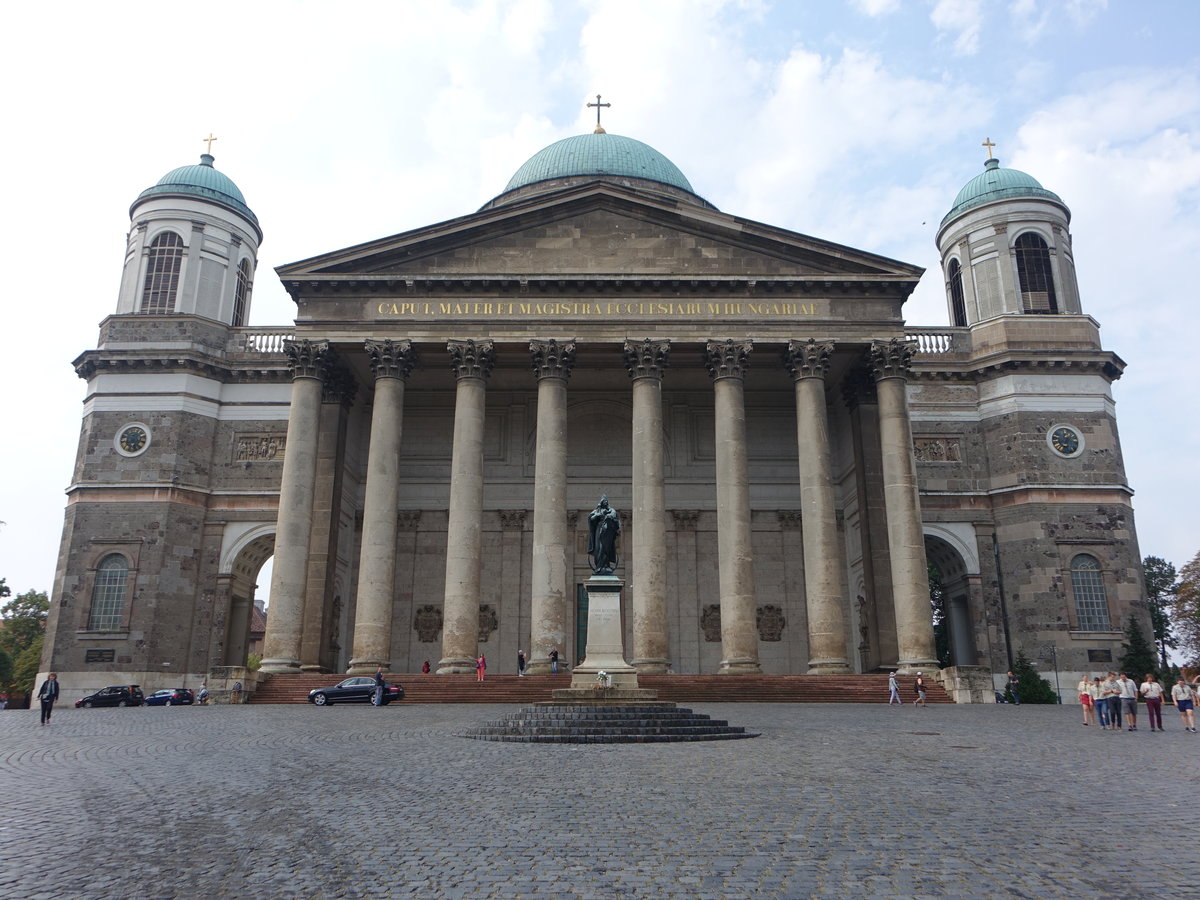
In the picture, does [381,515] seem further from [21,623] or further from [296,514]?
[21,623]

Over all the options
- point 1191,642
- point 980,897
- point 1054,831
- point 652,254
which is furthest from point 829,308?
point 1191,642

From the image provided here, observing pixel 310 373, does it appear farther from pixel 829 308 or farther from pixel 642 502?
pixel 829 308

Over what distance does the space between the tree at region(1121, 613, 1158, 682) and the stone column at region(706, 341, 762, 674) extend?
596 inches

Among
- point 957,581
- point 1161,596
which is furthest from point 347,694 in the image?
point 1161,596

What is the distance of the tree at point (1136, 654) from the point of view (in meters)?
35.3

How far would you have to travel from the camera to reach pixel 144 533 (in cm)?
3806

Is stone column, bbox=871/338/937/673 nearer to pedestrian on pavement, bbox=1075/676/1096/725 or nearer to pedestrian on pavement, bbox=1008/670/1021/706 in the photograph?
pedestrian on pavement, bbox=1008/670/1021/706

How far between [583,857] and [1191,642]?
62.8 metres

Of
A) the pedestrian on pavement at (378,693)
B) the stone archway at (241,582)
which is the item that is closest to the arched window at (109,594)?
the stone archway at (241,582)

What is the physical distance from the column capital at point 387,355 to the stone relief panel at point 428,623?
10749 mm

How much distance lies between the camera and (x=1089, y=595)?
38.1 m

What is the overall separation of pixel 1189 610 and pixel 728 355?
37.7 m

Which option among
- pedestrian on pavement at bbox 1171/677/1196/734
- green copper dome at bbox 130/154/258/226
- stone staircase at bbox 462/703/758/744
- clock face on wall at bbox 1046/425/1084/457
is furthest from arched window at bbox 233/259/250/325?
pedestrian on pavement at bbox 1171/677/1196/734

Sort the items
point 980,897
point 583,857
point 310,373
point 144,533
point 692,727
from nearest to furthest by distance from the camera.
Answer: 1. point 980,897
2. point 583,857
3. point 692,727
4. point 310,373
5. point 144,533
